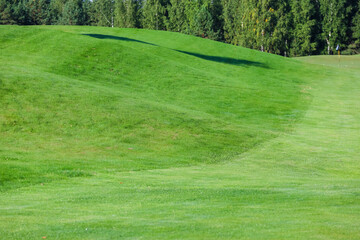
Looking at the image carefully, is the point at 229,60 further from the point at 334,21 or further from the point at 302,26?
the point at 334,21

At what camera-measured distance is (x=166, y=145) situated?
23.6 metres

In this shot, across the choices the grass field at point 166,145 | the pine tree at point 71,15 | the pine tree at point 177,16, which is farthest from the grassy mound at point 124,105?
the pine tree at point 71,15

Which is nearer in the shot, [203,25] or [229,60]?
[229,60]

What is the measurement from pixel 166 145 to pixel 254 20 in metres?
78.7

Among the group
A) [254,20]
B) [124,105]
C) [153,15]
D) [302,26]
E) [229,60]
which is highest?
[254,20]

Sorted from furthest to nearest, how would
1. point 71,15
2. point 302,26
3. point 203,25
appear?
point 71,15, point 203,25, point 302,26

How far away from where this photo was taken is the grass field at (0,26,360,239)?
35.8ft

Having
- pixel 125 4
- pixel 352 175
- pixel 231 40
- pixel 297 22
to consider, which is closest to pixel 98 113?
pixel 352 175

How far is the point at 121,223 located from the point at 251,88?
→ 32667 millimetres

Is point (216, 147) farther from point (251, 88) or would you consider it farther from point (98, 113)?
point (251, 88)

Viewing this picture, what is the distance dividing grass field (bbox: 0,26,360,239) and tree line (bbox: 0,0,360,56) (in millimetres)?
45975

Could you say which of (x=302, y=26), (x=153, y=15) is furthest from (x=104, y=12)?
(x=302, y=26)

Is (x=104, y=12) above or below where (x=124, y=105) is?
above

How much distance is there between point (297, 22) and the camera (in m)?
101
